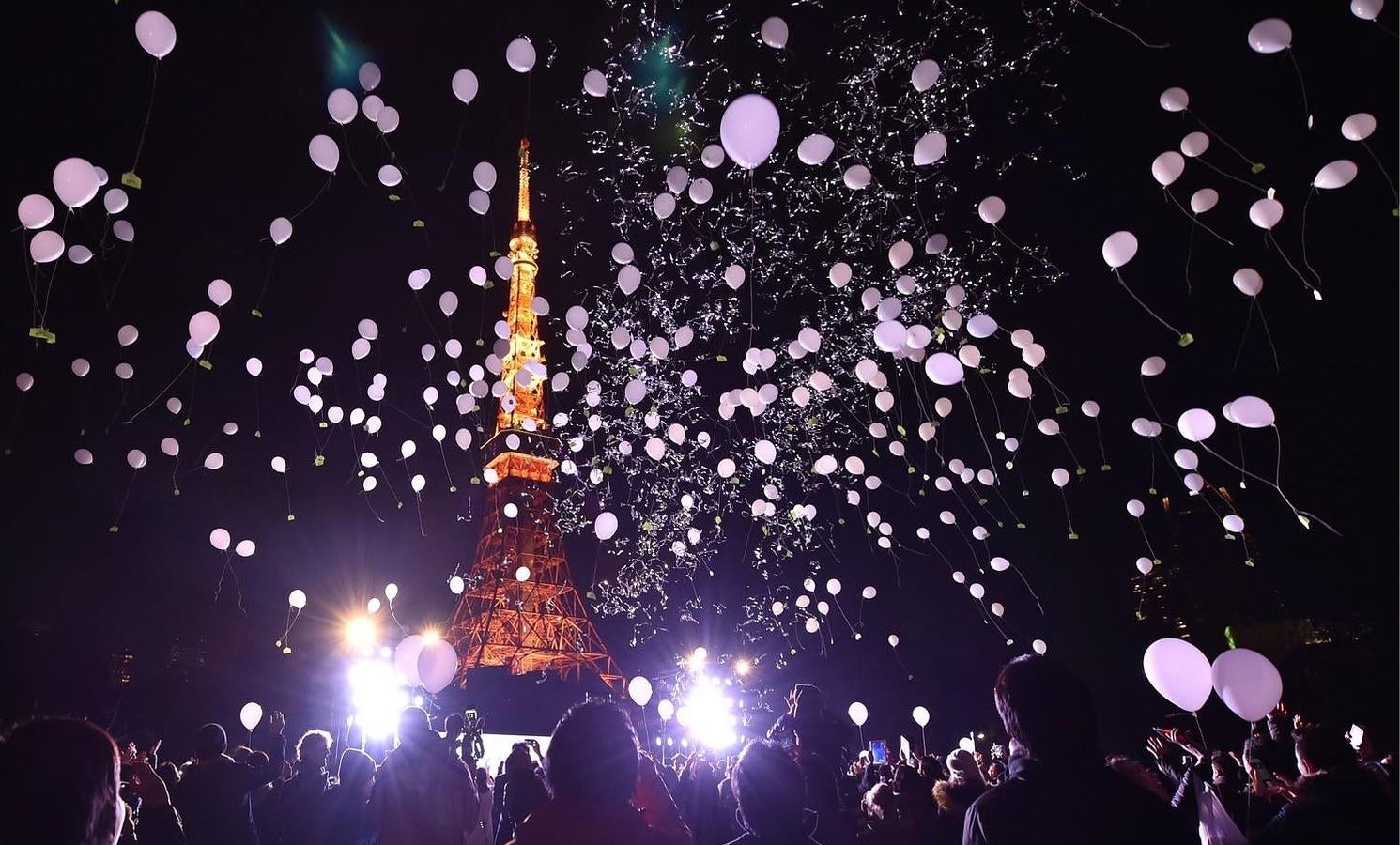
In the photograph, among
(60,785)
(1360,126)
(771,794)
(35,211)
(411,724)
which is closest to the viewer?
(60,785)

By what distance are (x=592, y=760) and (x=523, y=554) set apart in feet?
114

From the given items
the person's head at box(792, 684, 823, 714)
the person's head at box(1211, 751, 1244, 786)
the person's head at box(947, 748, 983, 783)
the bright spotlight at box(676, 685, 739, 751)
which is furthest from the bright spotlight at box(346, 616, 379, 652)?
the person's head at box(1211, 751, 1244, 786)

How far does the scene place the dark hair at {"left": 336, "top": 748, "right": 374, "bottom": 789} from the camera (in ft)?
14.9

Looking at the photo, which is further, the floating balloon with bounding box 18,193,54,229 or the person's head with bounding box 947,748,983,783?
the floating balloon with bounding box 18,193,54,229

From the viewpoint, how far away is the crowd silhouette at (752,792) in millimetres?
1807

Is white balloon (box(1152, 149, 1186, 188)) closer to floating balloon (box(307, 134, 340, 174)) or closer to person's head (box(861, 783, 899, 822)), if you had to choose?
person's head (box(861, 783, 899, 822))

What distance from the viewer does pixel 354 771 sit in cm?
457

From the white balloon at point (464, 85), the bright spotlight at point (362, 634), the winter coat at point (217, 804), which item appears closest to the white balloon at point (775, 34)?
the white balloon at point (464, 85)

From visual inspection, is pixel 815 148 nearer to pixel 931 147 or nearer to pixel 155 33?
pixel 931 147

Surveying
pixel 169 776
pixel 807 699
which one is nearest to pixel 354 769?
pixel 169 776

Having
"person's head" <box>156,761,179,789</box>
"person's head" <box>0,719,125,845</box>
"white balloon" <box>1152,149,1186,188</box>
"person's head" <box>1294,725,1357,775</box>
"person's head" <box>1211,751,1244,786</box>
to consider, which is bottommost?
"person's head" <box>1211,751,1244,786</box>

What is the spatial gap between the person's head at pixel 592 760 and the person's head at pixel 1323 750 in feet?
7.78

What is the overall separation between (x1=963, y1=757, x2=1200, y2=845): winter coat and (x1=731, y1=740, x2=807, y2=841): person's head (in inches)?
22.9

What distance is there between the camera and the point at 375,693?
2203cm
